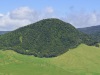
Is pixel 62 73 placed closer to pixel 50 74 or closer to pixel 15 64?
pixel 50 74

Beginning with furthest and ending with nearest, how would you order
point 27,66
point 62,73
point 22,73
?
1. point 27,66
2. point 62,73
3. point 22,73

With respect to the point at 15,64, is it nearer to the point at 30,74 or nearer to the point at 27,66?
the point at 27,66

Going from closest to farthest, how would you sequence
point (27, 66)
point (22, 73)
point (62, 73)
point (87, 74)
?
point (22, 73) < point (62, 73) < point (27, 66) < point (87, 74)

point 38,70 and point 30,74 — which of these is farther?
point 38,70

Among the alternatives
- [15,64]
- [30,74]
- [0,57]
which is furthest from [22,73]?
[0,57]

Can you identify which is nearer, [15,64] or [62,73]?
[62,73]

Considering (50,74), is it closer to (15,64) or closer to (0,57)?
(15,64)

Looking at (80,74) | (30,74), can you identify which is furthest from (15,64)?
(80,74)

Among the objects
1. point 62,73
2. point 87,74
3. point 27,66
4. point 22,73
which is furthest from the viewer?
point 87,74
